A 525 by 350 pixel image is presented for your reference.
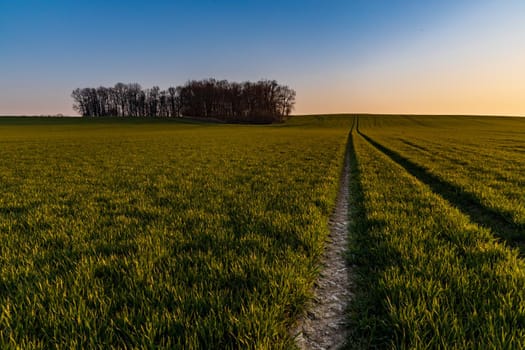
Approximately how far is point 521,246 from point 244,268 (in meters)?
4.77

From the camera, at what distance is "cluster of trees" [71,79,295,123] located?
97188mm

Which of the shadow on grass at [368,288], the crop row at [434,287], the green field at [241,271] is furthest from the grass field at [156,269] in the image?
the crop row at [434,287]

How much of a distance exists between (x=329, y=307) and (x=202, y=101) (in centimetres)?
10295

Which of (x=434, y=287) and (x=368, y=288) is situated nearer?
(x=434, y=287)

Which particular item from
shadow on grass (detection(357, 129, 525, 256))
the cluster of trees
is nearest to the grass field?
shadow on grass (detection(357, 129, 525, 256))

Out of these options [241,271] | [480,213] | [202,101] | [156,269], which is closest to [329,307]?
[241,271]

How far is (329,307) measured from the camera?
9.21ft

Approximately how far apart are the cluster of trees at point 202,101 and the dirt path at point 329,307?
8911 centimetres

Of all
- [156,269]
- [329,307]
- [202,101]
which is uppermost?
[202,101]

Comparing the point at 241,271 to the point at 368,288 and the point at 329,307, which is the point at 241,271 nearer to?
the point at 329,307

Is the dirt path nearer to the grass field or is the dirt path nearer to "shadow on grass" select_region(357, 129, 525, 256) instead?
the grass field

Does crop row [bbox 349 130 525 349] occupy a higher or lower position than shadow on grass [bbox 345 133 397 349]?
higher

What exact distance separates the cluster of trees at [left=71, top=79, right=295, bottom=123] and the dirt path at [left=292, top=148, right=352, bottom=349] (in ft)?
292

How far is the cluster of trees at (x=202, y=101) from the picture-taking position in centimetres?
9719
